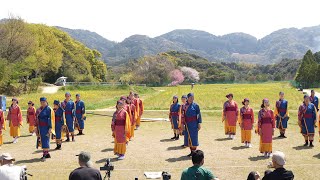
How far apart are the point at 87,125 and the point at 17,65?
32.2m

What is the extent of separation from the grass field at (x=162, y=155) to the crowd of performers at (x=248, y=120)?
1.73 ft

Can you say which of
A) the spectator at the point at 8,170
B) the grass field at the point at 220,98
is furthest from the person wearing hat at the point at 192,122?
the grass field at the point at 220,98

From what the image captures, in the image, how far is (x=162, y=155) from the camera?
14305mm

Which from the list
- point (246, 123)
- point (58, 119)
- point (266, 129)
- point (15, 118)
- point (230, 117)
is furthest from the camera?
point (230, 117)

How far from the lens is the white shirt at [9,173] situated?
6605mm

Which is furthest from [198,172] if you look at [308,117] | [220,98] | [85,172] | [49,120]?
[220,98]

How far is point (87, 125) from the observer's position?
79.9 feet

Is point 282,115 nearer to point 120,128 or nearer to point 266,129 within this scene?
point 266,129

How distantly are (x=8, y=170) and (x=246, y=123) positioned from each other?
1131 centimetres

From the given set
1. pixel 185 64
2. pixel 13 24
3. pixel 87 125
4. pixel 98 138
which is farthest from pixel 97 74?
pixel 98 138

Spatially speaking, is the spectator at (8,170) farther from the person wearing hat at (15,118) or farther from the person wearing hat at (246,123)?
the person wearing hat at (15,118)

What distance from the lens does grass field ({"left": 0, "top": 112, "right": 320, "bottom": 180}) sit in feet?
38.2

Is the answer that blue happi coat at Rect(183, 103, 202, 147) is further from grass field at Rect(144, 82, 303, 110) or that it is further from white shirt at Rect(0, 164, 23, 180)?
grass field at Rect(144, 82, 303, 110)

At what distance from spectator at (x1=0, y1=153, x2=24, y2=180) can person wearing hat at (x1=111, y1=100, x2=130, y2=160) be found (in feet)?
22.1
